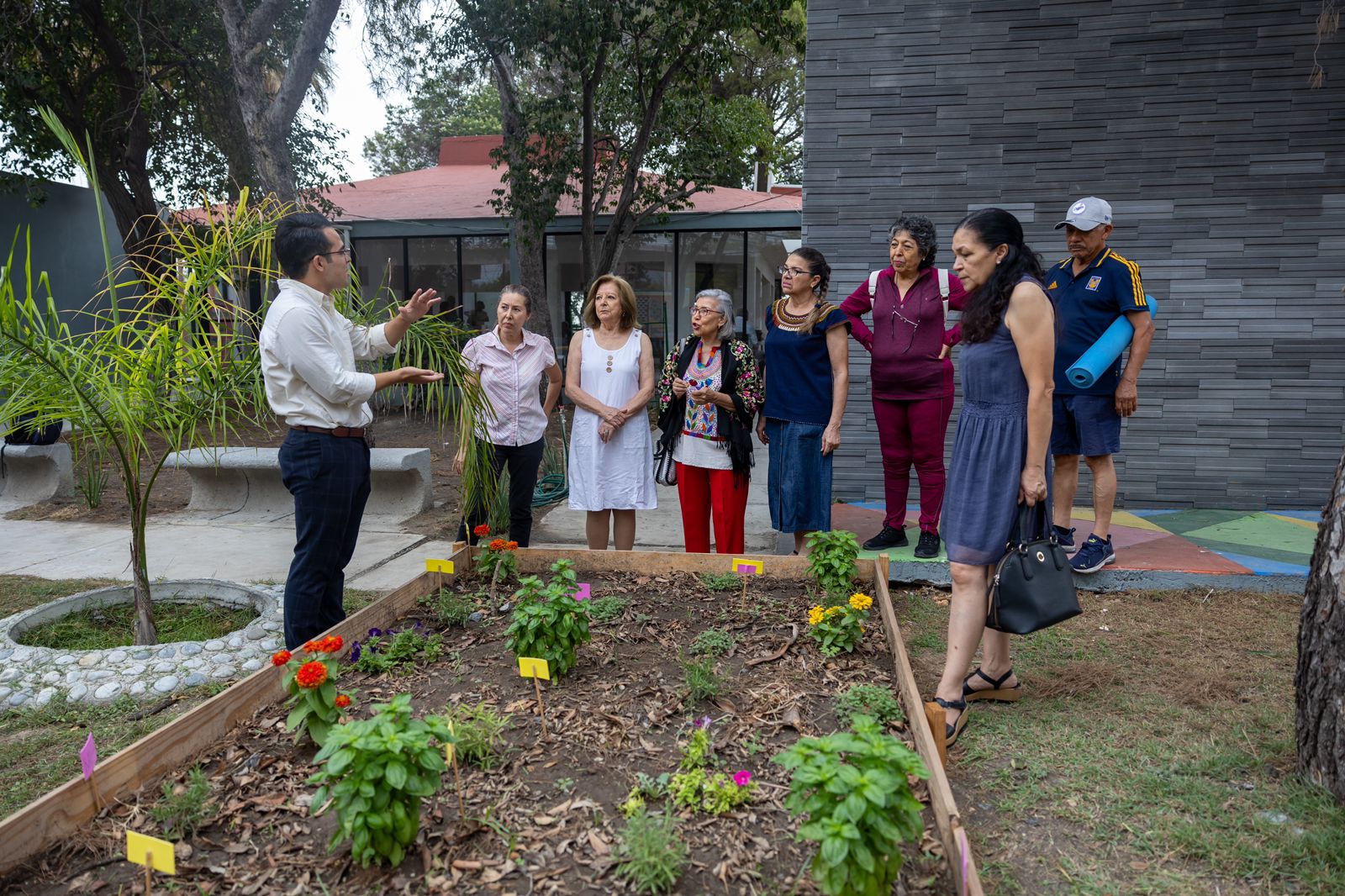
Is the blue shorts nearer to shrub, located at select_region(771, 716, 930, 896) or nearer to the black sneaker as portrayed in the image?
the black sneaker

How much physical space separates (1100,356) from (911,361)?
0.86m

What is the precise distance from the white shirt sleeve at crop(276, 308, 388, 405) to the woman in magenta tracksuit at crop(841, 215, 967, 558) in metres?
2.38

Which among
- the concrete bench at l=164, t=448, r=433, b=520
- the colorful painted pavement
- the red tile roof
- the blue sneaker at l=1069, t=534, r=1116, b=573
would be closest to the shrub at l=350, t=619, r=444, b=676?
the colorful painted pavement

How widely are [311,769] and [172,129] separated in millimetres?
11804

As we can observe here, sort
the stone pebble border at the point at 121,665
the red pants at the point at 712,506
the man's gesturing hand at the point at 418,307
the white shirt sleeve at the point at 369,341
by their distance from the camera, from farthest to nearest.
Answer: the red pants at the point at 712,506 < the white shirt sleeve at the point at 369,341 < the man's gesturing hand at the point at 418,307 < the stone pebble border at the point at 121,665

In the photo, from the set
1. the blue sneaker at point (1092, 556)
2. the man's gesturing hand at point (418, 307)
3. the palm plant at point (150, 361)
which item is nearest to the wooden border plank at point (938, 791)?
the blue sneaker at point (1092, 556)

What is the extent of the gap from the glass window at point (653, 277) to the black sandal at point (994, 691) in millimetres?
11328

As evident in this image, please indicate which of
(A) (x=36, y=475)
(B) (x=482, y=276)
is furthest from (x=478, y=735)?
(B) (x=482, y=276)

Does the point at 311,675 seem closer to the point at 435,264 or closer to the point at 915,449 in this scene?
the point at 915,449

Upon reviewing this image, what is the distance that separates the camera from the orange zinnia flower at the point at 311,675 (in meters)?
2.40

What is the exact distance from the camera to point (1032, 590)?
105 inches

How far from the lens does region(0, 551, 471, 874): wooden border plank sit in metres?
2.02

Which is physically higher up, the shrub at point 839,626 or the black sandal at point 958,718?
the shrub at point 839,626

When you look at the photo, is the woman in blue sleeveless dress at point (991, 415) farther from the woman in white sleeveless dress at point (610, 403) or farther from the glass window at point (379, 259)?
the glass window at point (379, 259)
